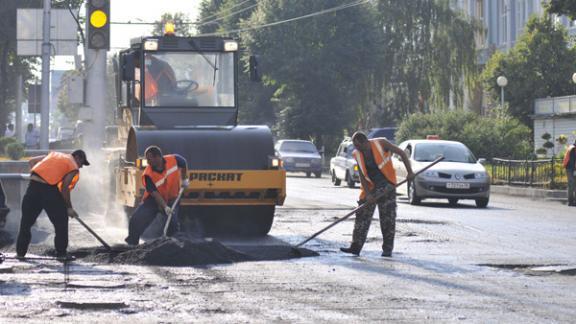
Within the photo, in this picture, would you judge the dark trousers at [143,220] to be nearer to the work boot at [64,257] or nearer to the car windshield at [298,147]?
the work boot at [64,257]

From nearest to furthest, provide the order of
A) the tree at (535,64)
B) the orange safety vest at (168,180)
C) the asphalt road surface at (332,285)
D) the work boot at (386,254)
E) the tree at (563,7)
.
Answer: the asphalt road surface at (332,285), the work boot at (386,254), the orange safety vest at (168,180), the tree at (563,7), the tree at (535,64)

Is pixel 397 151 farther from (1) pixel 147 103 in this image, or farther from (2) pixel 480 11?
(2) pixel 480 11

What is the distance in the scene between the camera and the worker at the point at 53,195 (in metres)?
14.4

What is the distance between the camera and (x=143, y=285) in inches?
457

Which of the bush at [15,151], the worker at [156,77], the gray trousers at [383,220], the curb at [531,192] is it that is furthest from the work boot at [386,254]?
the curb at [531,192]

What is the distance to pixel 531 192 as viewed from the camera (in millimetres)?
33094

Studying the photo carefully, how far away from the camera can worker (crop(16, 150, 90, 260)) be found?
14.4 metres

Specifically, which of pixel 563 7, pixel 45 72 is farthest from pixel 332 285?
pixel 563 7

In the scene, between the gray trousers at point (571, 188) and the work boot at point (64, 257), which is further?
the gray trousers at point (571, 188)

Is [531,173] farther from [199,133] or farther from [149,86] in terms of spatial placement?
[199,133]

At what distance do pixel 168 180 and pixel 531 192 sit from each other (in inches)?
743

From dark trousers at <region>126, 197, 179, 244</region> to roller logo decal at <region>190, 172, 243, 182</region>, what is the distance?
5.03 feet

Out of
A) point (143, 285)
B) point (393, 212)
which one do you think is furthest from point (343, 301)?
point (393, 212)

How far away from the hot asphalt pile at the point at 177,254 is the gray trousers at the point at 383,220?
57cm
